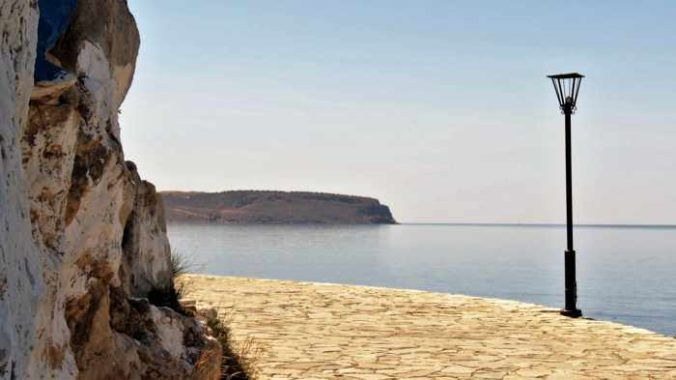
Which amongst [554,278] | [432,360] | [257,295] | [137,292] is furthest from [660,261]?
[137,292]

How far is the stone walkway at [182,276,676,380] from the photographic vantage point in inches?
318

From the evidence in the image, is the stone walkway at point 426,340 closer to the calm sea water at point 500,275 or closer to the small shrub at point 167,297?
the small shrub at point 167,297

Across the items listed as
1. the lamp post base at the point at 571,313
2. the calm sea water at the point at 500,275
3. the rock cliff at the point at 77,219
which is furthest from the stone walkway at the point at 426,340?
the calm sea water at the point at 500,275

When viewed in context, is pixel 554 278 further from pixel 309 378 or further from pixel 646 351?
pixel 309 378

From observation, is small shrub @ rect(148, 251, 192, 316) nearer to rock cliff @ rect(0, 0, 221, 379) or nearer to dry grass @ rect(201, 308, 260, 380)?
rock cliff @ rect(0, 0, 221, 379)

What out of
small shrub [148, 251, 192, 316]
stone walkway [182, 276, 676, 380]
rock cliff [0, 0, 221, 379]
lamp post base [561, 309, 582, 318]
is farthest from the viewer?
lamp post base [561, 309, 582, 318]

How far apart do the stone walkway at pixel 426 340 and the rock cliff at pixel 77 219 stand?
87.1 inches

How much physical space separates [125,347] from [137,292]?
773 millimetres

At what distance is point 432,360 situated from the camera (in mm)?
8602

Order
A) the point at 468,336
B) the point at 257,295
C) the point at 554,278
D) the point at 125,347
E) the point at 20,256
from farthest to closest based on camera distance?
1. the point at 554,278
2. the point at 257,295
3. the point at 468,336
4. the point at 125,347
5. the point at 20,256

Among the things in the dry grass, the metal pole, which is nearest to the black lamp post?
the metal pole

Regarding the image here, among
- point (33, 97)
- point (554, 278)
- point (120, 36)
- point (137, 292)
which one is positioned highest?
point (120, 36)

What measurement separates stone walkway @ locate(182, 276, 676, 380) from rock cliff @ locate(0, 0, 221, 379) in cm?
221

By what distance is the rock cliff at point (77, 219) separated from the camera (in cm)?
253
